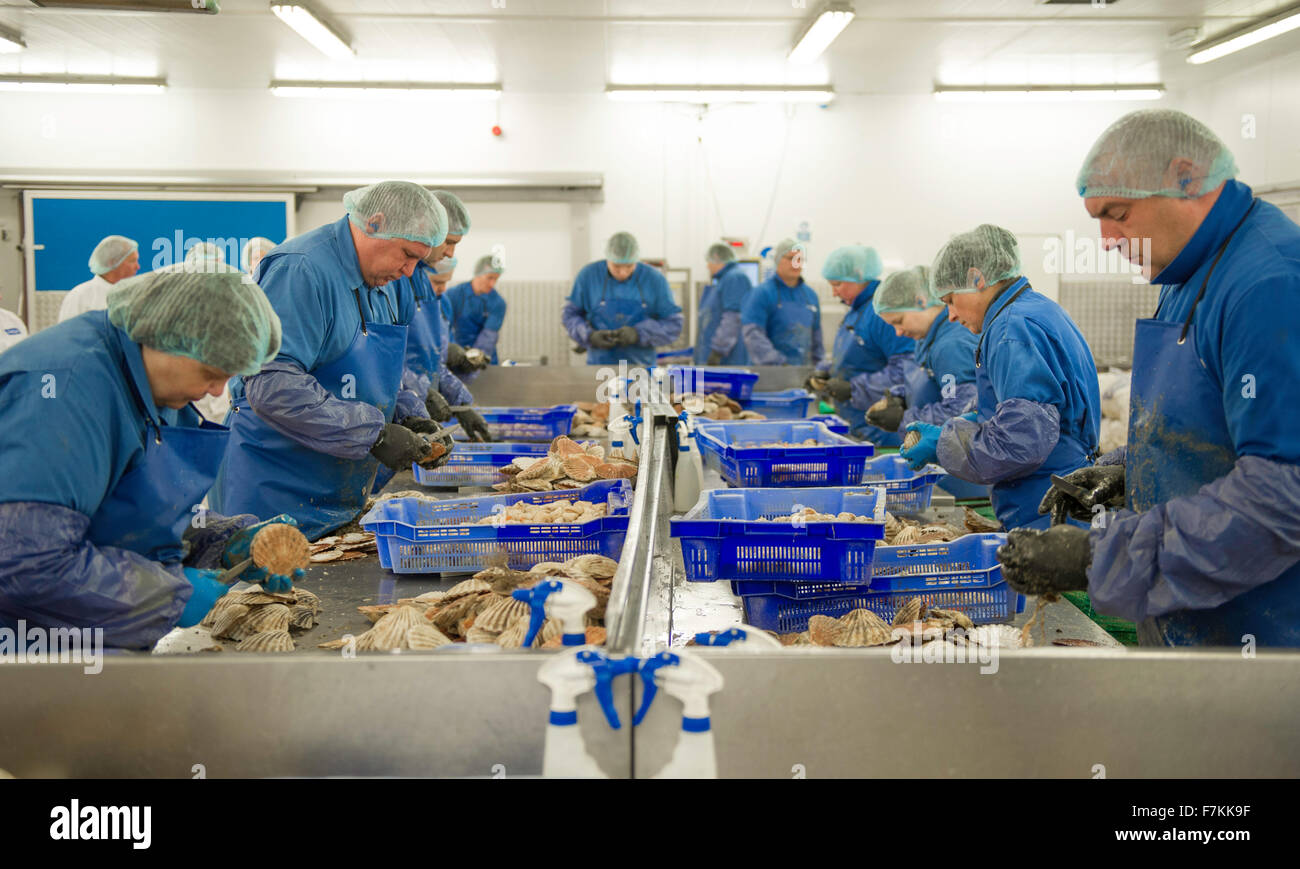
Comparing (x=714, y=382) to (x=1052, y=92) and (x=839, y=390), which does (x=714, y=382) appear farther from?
(x=1052, y=92)

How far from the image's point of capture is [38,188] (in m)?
10.1

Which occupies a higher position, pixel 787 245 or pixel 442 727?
pixel 787 245

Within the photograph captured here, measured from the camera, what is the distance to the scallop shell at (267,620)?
213cm

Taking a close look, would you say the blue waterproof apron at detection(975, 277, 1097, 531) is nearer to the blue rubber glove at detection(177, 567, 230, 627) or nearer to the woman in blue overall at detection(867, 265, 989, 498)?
the woman in blue overall at detection(867, 265, 989, 498)

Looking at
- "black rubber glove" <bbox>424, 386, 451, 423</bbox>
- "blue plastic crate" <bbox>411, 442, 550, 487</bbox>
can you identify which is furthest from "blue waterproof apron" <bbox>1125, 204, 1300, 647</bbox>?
"black rubber glove" <bbox>424, 386, 451, 423</bbox>

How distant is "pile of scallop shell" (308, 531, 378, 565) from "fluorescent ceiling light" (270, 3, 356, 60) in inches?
215

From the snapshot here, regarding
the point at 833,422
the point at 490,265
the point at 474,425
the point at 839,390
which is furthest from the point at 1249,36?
the point at 474,425

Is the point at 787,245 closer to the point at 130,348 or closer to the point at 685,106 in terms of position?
the point at 685,106

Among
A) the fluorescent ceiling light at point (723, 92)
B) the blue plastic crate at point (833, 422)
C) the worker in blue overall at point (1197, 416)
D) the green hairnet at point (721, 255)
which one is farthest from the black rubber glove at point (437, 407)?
the fluorescent ceiling light at point (723, 92)

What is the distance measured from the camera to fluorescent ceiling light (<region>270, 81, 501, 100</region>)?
9.68 metres

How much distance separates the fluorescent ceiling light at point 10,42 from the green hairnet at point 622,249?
555cm
